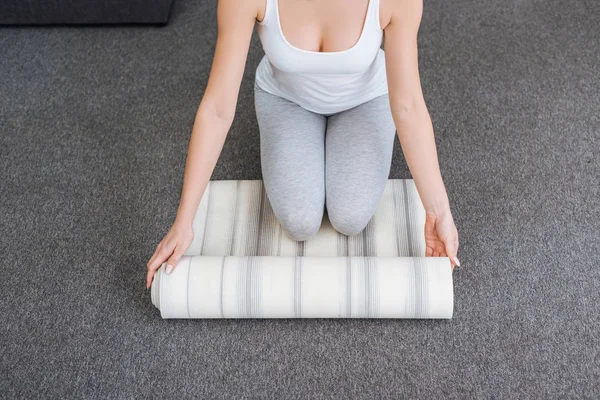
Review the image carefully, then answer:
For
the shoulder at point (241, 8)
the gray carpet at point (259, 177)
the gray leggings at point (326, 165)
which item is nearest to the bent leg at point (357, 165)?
the gray leggings at point (326, 165)

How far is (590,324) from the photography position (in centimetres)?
138

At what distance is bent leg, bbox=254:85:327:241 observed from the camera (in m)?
1.38

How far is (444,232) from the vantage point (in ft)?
4.24

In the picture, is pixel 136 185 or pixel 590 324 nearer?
pixel 590 324

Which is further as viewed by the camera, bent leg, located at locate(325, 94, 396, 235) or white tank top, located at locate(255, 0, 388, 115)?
bent leg, located at locate(325, 94, 396, 235)

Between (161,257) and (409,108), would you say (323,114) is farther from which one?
(161,257)

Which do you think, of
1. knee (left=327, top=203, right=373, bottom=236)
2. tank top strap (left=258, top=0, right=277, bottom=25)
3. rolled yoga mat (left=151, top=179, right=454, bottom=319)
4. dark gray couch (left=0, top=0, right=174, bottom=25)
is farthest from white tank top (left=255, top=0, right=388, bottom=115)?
dark gray couch (left=0, top=0, right=174, bottom=25)

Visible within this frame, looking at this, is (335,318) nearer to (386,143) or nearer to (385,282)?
(385,282)

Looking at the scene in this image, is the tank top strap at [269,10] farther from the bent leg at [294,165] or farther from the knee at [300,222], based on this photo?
→ the knee at [300,222]

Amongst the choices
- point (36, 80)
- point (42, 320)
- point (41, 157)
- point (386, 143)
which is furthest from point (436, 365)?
point (36, 80)

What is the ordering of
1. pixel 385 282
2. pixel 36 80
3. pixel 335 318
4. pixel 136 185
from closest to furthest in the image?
pixel 385 282 < pixel 335 318 < pixel 136 185 < pixel 36 80

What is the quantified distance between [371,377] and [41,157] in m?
1.19

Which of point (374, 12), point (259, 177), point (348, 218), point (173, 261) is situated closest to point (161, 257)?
point (173, 261)

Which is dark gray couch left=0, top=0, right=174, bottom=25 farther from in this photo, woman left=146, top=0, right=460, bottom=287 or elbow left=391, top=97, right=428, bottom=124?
elbow left=391, top=97, right=428, bottom=124
